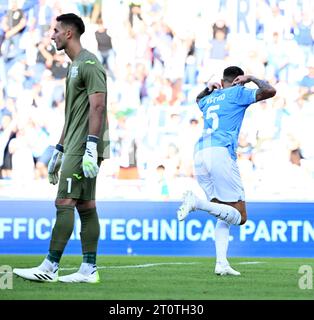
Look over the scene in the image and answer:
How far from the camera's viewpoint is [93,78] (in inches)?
285

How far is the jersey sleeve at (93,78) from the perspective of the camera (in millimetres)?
7234

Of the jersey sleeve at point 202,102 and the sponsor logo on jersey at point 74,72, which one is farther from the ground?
the sponsor logo on jersey at point 74,72

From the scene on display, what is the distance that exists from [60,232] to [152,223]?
17.6 feet

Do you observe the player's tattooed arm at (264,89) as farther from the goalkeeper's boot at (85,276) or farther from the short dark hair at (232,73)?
the goalkeeper's boot at (85,276)

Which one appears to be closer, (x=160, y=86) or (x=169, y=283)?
(x=169, y=283)

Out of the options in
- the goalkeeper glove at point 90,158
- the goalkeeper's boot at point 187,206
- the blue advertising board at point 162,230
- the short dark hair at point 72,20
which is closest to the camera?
the goalkeeper glove at point 90,158

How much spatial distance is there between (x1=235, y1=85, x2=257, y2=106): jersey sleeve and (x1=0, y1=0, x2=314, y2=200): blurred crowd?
4.62 meters

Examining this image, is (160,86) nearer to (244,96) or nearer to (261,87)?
(244,96)

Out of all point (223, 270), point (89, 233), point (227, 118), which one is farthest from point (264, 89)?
point (89, 233)

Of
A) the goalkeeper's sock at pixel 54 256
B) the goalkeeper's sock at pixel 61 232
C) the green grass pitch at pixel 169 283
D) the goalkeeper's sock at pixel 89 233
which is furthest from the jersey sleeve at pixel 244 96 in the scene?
the goalkeeper's sock at pixel 54 256

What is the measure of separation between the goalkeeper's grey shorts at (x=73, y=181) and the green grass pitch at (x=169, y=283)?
0.69m

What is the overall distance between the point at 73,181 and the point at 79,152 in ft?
0.78

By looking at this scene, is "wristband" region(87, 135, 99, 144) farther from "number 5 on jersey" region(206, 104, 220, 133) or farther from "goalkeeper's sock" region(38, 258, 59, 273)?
"number 5 on jersey" region(206, 104, 220, 133)

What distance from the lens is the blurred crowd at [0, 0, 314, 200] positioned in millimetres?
13141
